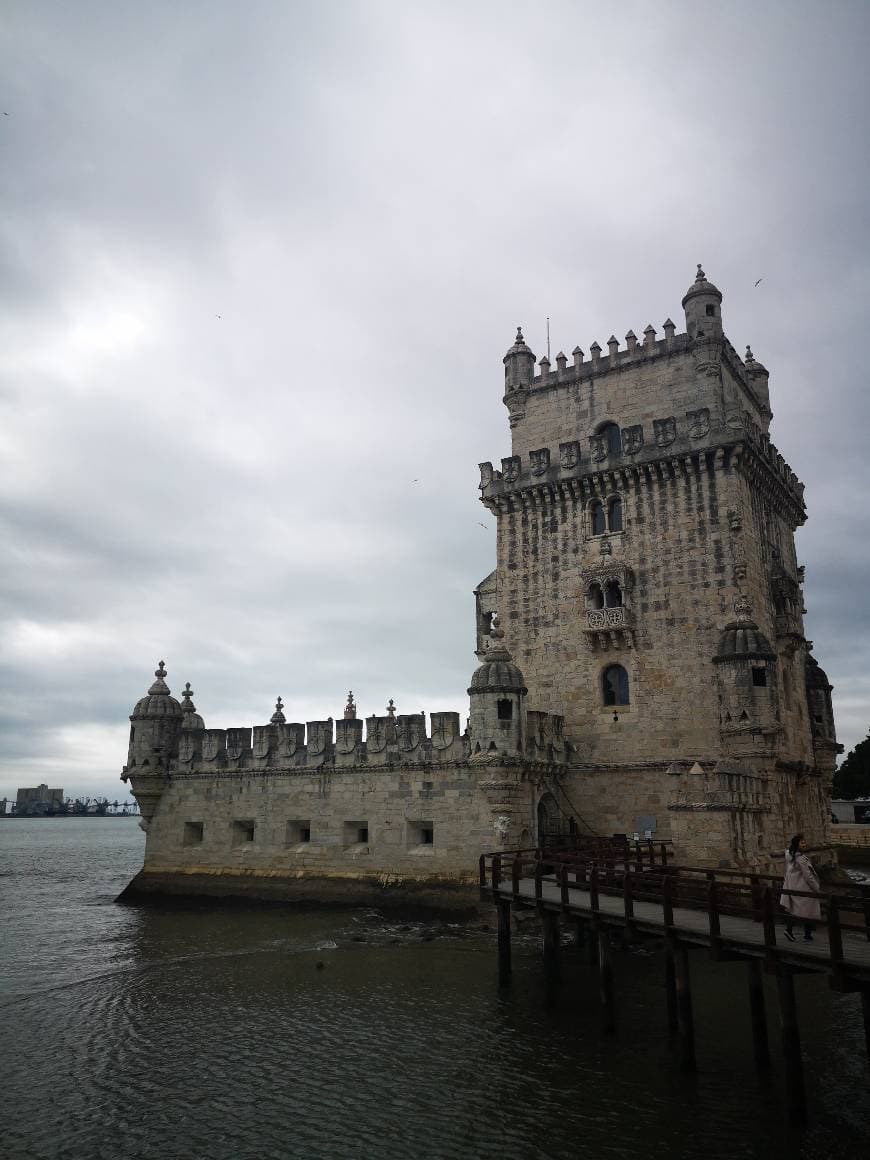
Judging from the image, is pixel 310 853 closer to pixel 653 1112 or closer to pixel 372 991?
pixel 372 991

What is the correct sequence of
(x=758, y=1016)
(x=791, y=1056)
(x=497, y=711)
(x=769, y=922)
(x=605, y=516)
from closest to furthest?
(x=791, y=1056), (x=769, y=922), (x=758, y=1016), (x=497, y=711), (x=605, y=516)

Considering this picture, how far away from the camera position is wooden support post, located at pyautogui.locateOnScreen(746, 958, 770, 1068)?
14570 millimetres

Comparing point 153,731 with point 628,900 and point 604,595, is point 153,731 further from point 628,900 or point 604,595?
point 628,900

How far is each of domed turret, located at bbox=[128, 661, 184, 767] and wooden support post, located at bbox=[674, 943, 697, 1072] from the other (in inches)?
1040

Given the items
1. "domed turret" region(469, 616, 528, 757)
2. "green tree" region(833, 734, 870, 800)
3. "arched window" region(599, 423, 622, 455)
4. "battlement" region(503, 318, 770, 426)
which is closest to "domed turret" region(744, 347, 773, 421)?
"battlement" region(503, 318, 770, 426)

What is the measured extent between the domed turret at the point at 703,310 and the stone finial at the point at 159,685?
88.7ft

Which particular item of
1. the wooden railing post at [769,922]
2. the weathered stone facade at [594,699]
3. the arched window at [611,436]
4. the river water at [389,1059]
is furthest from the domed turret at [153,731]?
the wooden railing post at [769,922]

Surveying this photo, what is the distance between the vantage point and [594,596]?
31438 mm

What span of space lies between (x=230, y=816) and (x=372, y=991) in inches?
614

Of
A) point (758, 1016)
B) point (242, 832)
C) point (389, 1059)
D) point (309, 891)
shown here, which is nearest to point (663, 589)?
point (758, 1016)

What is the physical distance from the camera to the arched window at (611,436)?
32.9m

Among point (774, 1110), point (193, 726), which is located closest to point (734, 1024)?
point (774, 1110)

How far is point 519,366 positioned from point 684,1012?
1077 inches

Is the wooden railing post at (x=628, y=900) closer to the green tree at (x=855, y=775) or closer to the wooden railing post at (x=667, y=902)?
the wooden railing post at (x=667, y=902)
